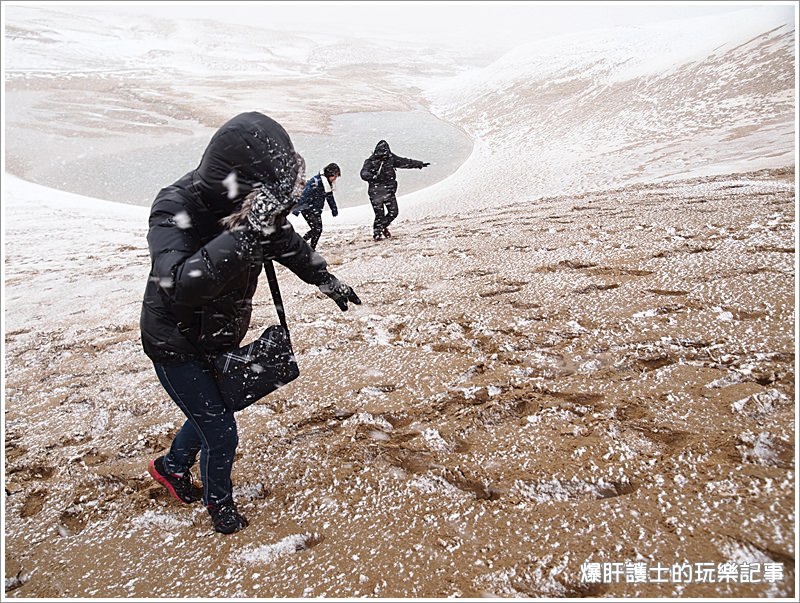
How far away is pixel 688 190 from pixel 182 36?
60079 millimetres

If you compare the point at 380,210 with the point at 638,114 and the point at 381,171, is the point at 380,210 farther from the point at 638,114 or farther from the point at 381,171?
the point at 638,114

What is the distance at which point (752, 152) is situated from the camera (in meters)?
10.1

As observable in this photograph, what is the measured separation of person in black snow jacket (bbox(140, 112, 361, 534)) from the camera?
1.66 m

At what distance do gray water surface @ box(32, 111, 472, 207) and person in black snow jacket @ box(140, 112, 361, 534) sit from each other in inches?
422

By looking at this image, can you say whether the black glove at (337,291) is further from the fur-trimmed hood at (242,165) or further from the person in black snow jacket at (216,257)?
the fur-trimmed hood at (242,165)

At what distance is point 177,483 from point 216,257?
1.32 m

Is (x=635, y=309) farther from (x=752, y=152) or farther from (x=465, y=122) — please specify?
(x=465, y=122)

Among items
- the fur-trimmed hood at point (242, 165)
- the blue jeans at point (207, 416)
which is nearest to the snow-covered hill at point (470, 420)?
the blue jeans at point (207, 416)

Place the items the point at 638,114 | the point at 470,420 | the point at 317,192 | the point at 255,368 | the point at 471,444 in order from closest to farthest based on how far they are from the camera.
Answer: the point at 255,368 → the point at 471,444 → the point at 470,420 → the point at 317,192 → the point at 638,114

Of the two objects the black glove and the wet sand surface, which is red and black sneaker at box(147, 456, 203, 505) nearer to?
the wet sand surface

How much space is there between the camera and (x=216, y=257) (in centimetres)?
162

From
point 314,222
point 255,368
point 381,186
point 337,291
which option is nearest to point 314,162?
point 381,186

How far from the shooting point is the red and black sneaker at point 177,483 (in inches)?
92.4

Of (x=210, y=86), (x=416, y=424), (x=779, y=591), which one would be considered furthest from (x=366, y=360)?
(x=210, y=86)
